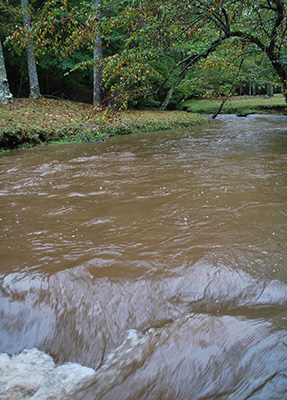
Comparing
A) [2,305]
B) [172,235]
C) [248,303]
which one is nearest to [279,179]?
[172,235]

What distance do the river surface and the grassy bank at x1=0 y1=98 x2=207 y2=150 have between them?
3093 millimetres

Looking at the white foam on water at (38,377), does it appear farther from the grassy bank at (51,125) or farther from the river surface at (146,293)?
the grassy bank at (51,125)

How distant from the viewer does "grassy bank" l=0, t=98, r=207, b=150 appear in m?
8.13

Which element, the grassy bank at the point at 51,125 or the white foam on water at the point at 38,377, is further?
the grassy bank at the point at 51,125

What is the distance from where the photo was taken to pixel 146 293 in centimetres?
196

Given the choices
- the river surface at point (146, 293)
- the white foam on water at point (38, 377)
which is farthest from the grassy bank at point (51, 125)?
the white foam on water at point (38, 377)

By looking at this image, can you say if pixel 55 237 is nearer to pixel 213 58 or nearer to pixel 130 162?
pixel 130 162

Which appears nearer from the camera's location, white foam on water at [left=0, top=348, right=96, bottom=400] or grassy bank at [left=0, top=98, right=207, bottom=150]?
white foam on water at [left=0, top=348, right=96, bottom=400]

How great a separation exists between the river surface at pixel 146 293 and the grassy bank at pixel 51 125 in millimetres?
3093

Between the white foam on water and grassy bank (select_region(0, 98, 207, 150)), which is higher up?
grassy bank (select_region(0, 98, 207, 150))

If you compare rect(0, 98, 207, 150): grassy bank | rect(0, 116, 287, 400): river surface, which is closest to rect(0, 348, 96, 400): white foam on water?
rect(0, 116, 287, 400): river surface

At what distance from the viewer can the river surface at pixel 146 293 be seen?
141 centimetres

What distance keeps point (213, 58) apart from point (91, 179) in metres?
4.87

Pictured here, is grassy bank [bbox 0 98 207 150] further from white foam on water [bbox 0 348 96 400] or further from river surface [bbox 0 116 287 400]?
white foam on water [bbox 0 348 96 400]
